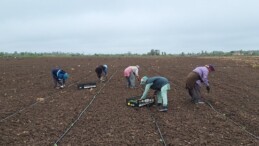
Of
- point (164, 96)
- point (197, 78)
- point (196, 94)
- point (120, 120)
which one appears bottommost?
point (120, 120)

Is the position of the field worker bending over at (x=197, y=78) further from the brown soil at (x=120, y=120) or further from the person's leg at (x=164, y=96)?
the person's leg at (x=164, y=96)

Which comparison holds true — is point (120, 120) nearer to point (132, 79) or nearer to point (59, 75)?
point (132, 79)

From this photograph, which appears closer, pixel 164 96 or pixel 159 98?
pixel 164 96

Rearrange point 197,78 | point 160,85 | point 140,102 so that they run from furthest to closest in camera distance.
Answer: point 197,78 → point 140,102 → point 160,85

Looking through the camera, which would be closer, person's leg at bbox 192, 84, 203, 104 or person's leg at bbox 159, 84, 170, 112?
person's leg at bbox 159, 84, 170, 112

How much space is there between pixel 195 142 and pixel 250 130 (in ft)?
6.56

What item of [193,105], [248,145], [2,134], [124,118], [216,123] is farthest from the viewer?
[193,105]

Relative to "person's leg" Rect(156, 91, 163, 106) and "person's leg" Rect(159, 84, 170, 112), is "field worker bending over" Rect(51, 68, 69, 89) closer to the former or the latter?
"person's leg" Rect(156, 91, 163, 106)

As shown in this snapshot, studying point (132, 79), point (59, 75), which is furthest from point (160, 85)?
point (59, 75)

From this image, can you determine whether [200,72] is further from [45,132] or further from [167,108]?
[45,132]

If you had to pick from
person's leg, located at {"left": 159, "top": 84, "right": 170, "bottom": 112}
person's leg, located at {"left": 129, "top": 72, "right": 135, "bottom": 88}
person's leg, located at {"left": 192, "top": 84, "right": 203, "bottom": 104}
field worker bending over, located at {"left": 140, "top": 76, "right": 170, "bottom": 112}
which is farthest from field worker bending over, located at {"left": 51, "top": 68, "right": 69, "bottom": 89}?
person's leg, located at {"left": 192, "top": 84, "right": 203, "bottom": 104}

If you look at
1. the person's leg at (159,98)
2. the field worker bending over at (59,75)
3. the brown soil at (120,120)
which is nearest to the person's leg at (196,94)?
the brown soil at (120,120)

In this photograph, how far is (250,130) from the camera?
8.52m

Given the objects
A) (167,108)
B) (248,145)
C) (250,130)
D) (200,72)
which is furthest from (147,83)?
(248,145)
